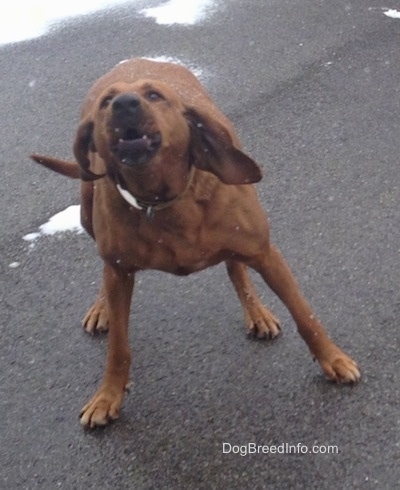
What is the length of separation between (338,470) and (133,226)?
969 millimetres

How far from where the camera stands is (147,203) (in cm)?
283

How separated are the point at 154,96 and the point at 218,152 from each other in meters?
0.25

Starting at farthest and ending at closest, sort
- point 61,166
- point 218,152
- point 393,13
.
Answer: point 393,13 → point 61,166 → point 218,152

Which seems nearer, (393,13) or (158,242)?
(158,242)

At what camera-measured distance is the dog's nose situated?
2.46 m

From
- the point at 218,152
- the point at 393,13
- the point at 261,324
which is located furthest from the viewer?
the point at 393,13

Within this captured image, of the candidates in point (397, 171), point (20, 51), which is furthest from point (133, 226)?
point (20, 51)

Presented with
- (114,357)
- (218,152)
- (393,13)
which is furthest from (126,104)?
(393,13)

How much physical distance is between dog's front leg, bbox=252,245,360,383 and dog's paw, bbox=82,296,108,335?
791mm

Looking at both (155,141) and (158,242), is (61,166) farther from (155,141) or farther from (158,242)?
(155,141)

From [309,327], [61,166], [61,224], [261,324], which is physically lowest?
[61,224]

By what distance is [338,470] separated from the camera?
2908 mm

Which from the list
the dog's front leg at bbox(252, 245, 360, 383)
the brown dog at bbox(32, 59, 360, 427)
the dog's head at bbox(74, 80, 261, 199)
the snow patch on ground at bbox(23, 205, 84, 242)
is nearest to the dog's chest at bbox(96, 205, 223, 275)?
the brown dog at bbox(32, 59, 360, 427)

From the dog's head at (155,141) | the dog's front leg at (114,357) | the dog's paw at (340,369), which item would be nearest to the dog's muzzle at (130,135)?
the dog's head at (155,141)
